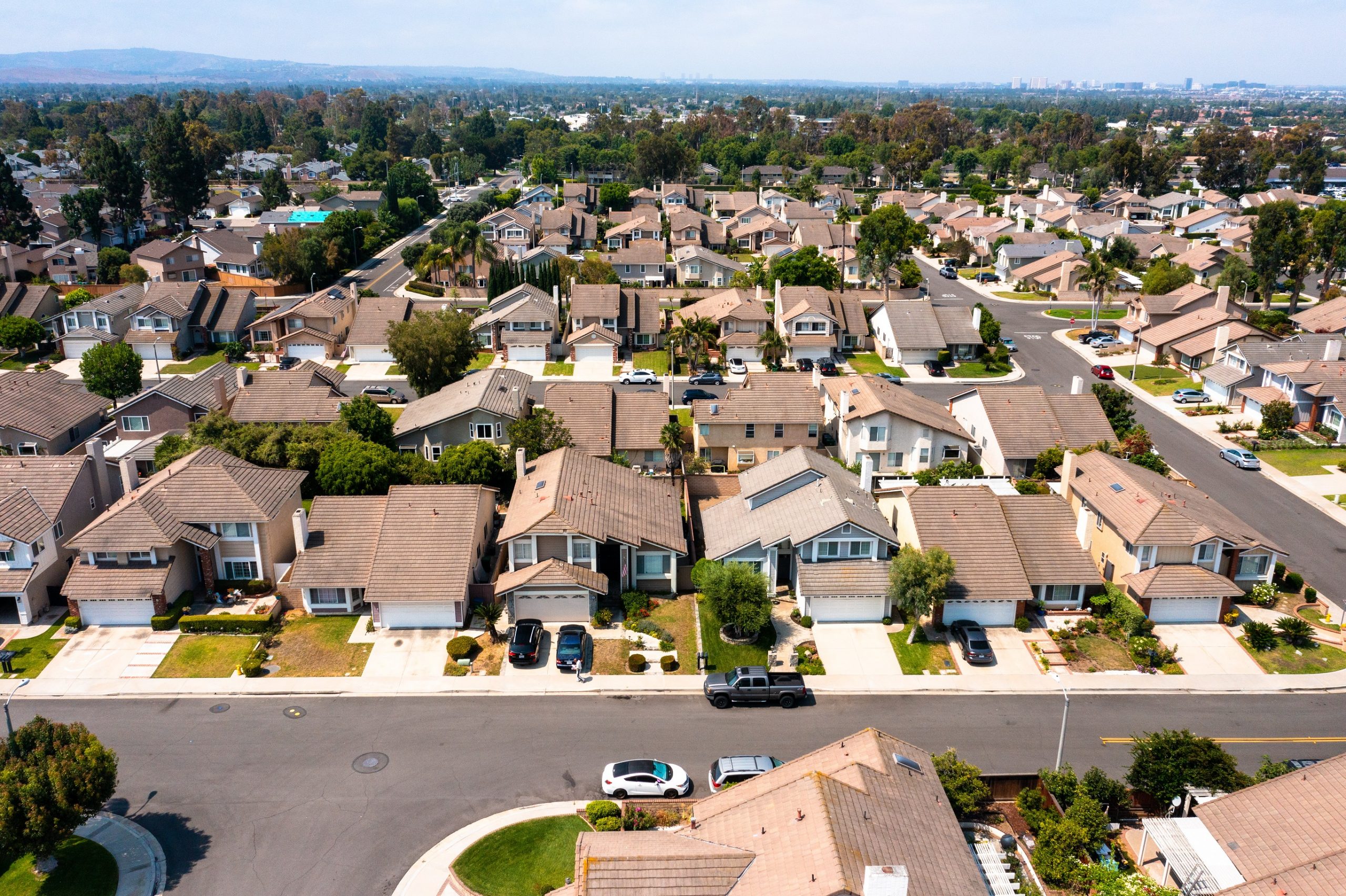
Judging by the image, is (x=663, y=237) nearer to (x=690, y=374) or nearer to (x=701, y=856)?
(x=690, y=374)

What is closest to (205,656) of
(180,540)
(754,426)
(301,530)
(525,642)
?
(180,540)

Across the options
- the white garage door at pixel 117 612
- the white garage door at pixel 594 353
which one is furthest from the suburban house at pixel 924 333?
the white garage door at pixel 117 612

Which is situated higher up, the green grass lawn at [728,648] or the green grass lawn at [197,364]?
the green grass lawn at [197,364]

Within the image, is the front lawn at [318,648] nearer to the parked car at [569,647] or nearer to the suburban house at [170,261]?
the parked car at [569,647]

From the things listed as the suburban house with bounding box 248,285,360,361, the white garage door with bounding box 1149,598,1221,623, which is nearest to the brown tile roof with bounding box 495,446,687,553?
the white garage door with bounding box 1149,598,1221,623

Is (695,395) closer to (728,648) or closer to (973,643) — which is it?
(728,648)

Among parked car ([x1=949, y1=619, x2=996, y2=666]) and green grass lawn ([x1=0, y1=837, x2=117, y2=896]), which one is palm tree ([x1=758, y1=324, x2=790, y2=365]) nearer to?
parked car ([x1=949, y1=619, x2=996, y2=666])

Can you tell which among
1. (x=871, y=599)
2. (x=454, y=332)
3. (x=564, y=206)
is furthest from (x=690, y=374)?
(x=564, y=206)
